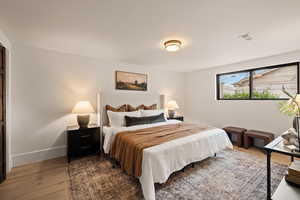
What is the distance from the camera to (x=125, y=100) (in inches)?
142

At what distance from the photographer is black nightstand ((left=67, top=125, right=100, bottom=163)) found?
8.61 feet

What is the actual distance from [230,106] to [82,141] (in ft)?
13.4

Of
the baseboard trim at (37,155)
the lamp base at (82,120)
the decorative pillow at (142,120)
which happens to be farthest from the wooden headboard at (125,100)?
the baseboard trim at (37,155)

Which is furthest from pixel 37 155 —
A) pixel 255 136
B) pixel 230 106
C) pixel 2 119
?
pixel 230 106

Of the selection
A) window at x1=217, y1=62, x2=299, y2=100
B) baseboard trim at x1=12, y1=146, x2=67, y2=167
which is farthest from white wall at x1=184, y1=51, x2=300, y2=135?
baseboard trim at x1=12, y1=146, x2=67, y2=167

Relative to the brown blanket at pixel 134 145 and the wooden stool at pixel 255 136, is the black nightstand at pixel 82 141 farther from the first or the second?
the wooden stool at pixel 255 136

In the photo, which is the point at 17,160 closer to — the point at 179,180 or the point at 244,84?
the point at 179,180

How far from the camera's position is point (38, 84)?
105 inches

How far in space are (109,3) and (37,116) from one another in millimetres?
2635

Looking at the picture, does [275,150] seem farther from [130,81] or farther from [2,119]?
[2,119]

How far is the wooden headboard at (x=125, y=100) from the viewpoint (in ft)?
10.7

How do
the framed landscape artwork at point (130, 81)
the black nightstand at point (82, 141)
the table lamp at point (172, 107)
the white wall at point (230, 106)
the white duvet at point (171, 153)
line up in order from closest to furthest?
1. the white duvet at point (171, 153)
2. the black nightstand at point (82, 141)
3. the white wall at point (230, 106)
4. the framed landscape artwork at point (130, 81)
5. the table lamp at point (172, 107)

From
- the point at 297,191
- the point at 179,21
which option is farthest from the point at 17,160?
Answer: the point at 297,191

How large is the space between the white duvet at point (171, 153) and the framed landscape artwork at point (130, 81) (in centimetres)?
150
